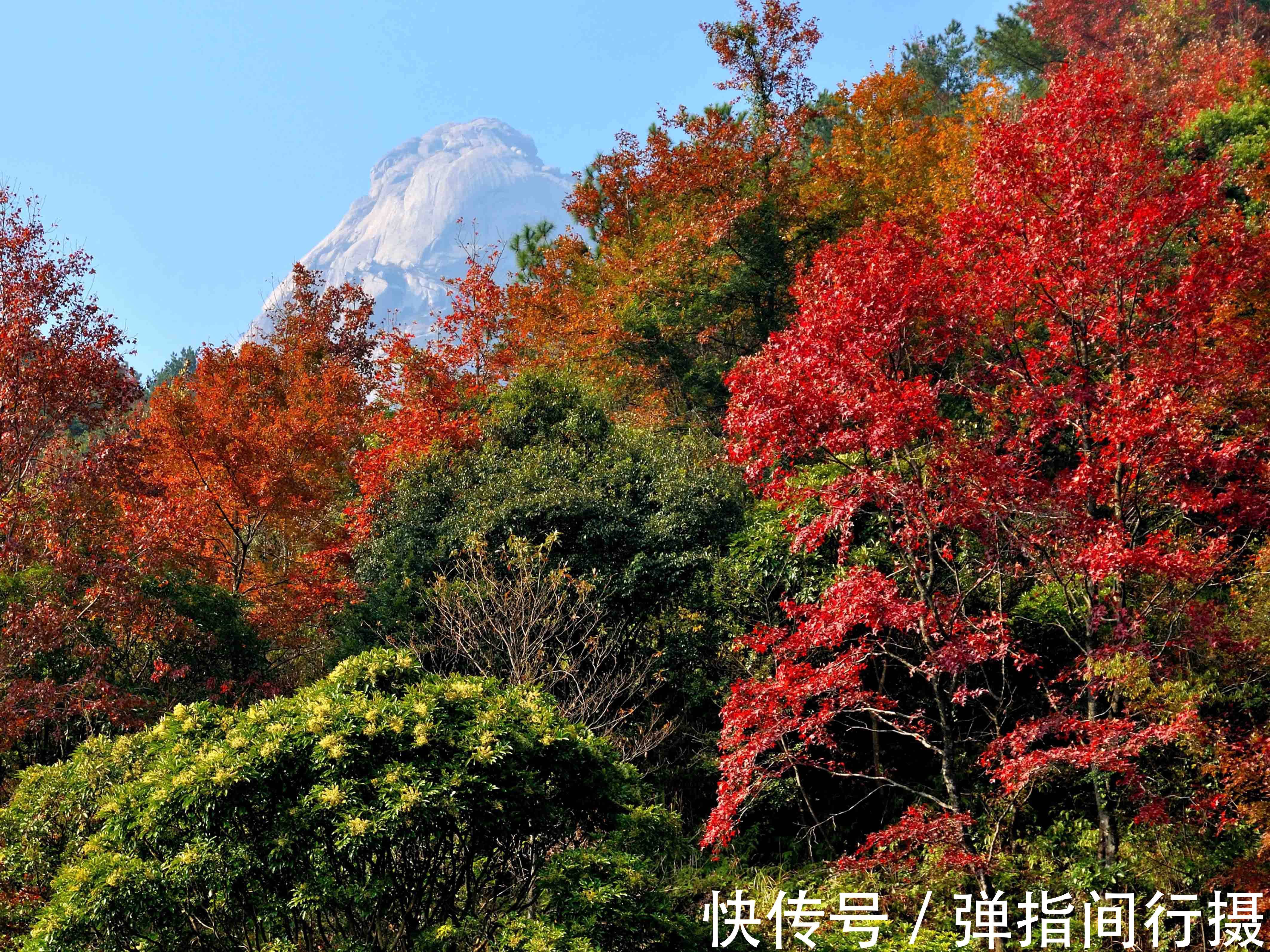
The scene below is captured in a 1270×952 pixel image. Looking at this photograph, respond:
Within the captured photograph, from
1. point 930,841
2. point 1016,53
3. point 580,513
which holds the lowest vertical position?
point 930,841

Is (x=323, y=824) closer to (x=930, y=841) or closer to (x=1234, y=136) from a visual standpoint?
(x=930, y=841)

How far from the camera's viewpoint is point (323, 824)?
496 centimetres

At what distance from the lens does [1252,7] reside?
24750 millimetres

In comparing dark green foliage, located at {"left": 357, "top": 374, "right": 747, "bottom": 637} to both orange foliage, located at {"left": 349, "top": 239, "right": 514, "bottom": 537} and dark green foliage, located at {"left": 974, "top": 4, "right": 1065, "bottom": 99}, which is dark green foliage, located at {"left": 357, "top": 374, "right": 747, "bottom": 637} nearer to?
orange foliage, located at {"left": 349, "top": 239, "right": 514, "bottom": 537}

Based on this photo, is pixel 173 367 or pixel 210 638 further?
pixel 173 367

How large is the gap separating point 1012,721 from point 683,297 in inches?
365

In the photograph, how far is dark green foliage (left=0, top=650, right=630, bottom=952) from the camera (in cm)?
483

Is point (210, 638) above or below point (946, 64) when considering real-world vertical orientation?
below

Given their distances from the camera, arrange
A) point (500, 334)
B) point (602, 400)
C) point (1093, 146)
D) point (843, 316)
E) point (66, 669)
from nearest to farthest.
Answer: point (843, 316), point (1093, 146), point (66, 669), point (602, 400), point (500, 334)

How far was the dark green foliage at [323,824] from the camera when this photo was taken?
483 cm

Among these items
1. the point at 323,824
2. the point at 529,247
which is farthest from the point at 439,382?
the point at 529,247

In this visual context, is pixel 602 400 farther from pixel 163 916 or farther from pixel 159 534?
pixel 163 916

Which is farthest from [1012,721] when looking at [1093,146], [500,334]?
[500,334]

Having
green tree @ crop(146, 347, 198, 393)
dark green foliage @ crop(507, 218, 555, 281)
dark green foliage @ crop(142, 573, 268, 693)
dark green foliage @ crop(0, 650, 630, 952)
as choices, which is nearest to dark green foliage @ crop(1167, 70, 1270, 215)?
dark green foliage @ crop(0, 650, 630, 952)
